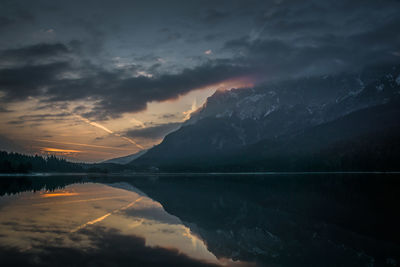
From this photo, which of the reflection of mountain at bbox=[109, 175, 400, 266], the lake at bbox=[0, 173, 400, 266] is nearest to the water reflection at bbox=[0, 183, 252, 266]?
the lake at bbox=[0, 173, 400, 266]

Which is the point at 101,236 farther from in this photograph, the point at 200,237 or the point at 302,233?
the point at 302,233

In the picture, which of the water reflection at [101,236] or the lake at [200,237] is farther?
the water reflection at [101,236]

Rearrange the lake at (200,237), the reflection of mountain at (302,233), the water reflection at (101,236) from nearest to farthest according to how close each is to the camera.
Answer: the lake at (200,237) → the water reflection at (101,236) → the reflection of mountain at (302,233)

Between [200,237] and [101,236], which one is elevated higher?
[101,236]

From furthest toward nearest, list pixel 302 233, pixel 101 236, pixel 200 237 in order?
pixel 302 233 < pixel 200 237 < pixel 101 236

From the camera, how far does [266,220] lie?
97.0 ft

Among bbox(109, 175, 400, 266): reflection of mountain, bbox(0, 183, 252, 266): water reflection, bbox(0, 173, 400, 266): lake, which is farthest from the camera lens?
bbox(109, 175, 400, 266): reflection of mountain

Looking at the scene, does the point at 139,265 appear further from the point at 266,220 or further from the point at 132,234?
the point at 266,220

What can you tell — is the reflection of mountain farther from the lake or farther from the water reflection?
the water reflection

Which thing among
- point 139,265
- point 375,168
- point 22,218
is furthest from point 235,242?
point 375,168

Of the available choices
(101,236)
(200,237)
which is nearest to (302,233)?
(200,237)

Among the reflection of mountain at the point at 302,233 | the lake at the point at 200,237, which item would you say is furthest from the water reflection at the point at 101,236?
the reflection of mountain at the point at 302,233

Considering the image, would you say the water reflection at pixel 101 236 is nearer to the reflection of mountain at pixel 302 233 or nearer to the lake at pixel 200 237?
the lake at pixel 200 237

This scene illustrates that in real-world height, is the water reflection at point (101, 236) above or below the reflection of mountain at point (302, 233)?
above
